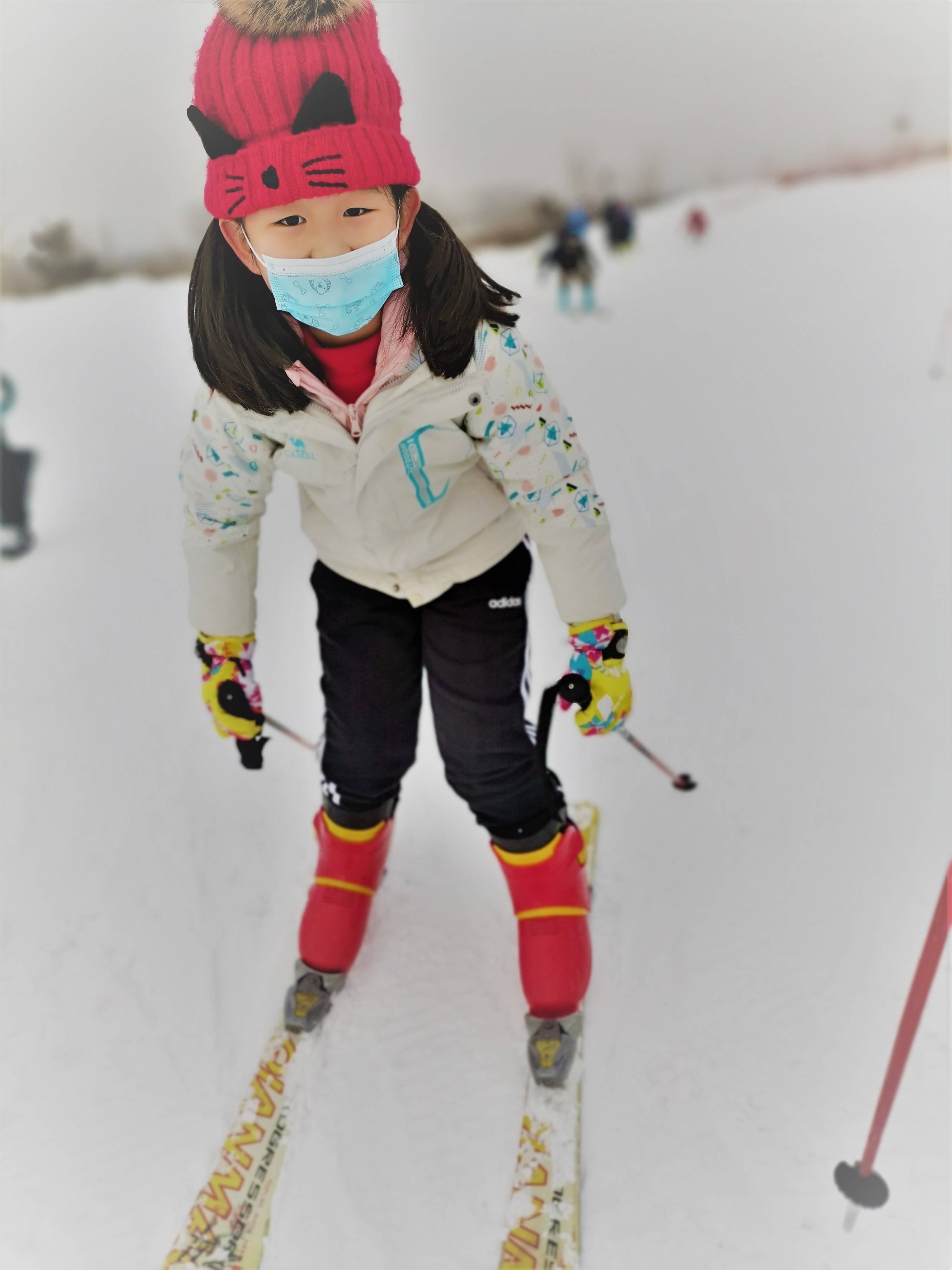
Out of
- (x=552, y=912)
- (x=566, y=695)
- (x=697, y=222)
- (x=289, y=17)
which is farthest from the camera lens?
(x=552, y=912)

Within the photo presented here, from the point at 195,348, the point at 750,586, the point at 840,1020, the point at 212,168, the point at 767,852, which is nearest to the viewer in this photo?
the point at 212,168

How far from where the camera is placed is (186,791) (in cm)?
175

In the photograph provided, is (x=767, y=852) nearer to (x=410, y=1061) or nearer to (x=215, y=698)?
(x=410, y=1061)

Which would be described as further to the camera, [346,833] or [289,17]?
[346,833]

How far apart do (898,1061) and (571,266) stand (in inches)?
45.7

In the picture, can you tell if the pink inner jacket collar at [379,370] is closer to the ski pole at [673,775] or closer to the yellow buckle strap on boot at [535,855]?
the yellow buckle strap on boot at [535,855]

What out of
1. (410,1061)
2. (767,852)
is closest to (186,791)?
(410,1061)

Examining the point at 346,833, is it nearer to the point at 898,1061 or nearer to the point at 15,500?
the point at 898,1061

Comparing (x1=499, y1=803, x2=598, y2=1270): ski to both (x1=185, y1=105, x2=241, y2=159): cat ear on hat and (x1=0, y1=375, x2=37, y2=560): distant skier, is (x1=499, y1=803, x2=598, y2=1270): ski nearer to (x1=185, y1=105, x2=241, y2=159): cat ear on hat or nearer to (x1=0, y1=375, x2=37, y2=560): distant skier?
(x1=185, y1=105, x2=241, y2=159): cat ear on hat

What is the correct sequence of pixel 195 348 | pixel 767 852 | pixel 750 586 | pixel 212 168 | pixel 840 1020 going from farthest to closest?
pixel 750 586 → pixel 767 852 → pixel 840 1020 → pixel 195 348 → pixel 212 168

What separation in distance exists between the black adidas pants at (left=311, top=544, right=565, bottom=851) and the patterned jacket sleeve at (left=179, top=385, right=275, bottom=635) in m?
0.13

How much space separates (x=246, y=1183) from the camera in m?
1.22

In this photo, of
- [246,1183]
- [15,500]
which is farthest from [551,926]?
[15,500]

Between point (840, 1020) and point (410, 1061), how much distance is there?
2.24ft
